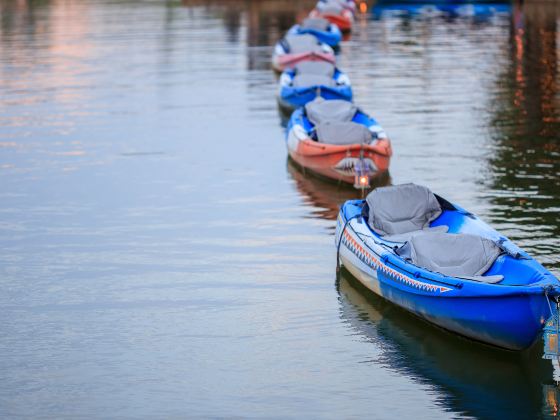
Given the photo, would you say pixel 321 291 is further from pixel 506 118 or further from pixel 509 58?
pixel 509 58

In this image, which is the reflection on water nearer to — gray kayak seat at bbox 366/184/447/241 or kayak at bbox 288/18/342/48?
gray kayak seat at bbox 366/184/447/241

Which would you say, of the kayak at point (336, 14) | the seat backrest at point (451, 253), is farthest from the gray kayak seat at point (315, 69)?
the kayak at point (336, 14)

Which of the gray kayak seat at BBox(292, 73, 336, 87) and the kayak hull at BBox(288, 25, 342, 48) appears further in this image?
the kayak hull at BBox(288, 25, 342, 48)

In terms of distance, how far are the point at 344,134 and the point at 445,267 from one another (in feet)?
46.0

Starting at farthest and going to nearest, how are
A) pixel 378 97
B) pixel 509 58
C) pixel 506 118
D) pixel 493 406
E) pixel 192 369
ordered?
pixel 509 58, pixel 378 97, pixel 506 118, pixel 192 369, pixel 493 406

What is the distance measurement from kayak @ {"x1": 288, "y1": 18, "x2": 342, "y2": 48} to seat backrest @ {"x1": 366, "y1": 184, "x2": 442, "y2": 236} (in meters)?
44.1

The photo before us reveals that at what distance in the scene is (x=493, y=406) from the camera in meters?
19.1

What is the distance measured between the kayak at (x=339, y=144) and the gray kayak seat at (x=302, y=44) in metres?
22.7

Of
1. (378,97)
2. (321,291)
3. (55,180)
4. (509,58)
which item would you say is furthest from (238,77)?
(321,291)

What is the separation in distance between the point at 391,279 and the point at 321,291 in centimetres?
275

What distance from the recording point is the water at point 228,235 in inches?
788

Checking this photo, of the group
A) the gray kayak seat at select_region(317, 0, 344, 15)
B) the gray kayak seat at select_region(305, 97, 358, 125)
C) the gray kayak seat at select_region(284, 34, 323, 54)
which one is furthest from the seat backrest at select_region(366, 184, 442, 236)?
the gray kayak seat at select_region(317, 0, 344, 15)

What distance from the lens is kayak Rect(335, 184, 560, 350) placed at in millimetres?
19844

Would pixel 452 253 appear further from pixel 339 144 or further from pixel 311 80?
pixel 311 80
